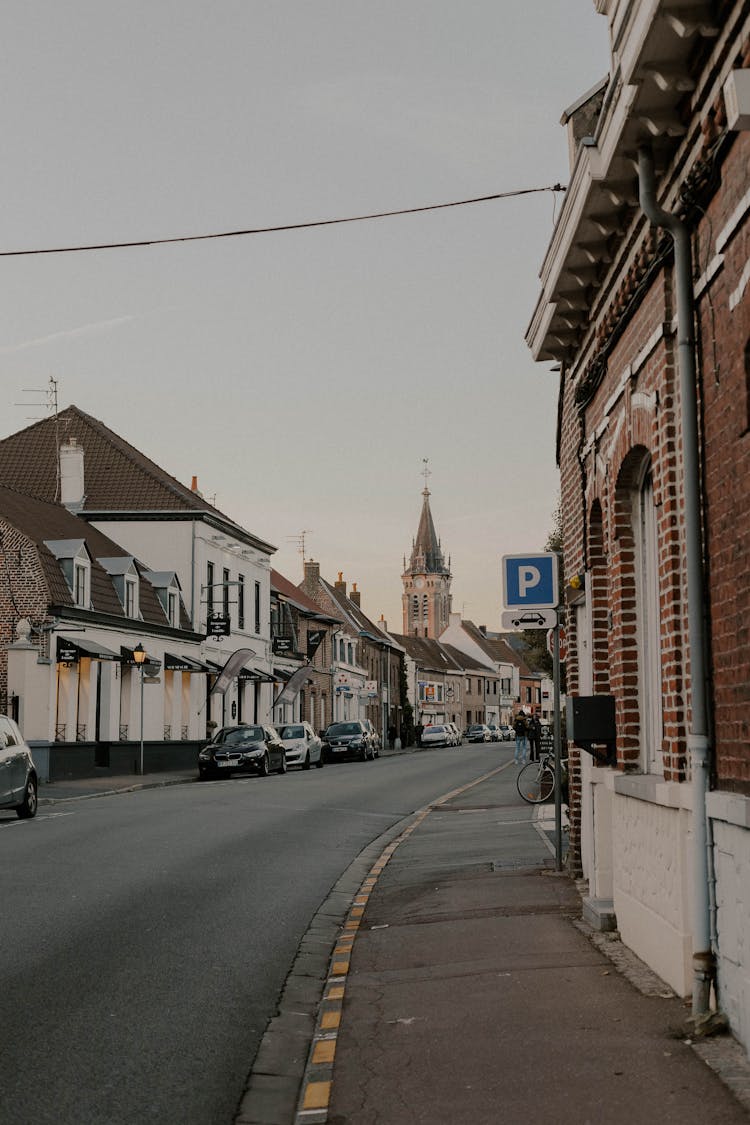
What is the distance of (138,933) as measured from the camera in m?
10.1

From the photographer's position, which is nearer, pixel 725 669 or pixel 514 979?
pixel 725 669

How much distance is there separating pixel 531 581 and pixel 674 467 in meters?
5.46

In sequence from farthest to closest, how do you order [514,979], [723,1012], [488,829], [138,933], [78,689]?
1. [78,689]
2. [488,829]
3. [138,933]
4. [514,979]
5. [723,1012]

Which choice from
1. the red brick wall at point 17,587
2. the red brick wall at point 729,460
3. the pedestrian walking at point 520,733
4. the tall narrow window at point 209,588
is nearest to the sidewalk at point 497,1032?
the red brick wall at point 729,460

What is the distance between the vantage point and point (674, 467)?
7.40 m

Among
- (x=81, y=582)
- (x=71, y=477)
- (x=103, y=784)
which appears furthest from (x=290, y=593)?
(x=103, y=784)

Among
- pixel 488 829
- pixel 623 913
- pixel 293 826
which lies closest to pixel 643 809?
pixel 623 913

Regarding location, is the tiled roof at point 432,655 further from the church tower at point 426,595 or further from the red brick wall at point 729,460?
the red brick wall at point 729,460

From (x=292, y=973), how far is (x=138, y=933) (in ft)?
5.80

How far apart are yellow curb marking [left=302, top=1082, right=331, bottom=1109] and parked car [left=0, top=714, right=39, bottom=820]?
598 inches

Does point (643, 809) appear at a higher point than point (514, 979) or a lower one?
higher

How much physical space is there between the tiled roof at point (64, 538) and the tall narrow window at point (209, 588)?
1.21 metres

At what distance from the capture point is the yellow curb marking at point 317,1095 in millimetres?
5656

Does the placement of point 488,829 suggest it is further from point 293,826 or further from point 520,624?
point 520,624
